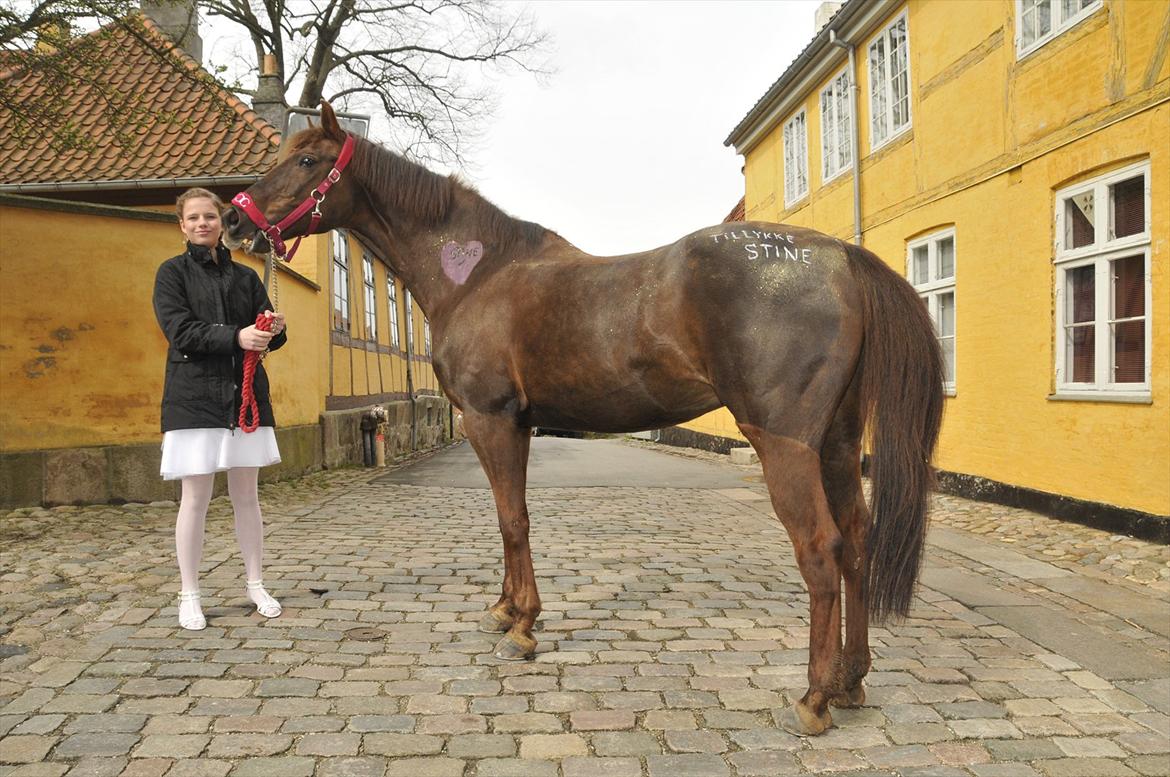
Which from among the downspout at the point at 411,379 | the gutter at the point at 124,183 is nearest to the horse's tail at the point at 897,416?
the gutter at the point at 124,183

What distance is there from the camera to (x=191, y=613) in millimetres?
3732

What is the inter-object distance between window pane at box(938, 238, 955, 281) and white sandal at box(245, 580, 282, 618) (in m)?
8.89

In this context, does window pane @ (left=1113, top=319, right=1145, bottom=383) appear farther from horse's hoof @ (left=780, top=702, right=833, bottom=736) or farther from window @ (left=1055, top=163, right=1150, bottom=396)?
horse's hoof @ (left=780, top=702, right=833, bottom=736)

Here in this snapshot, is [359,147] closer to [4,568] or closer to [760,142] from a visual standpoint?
[4,568]

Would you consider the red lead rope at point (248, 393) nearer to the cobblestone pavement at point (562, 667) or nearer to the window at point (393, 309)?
the cobblestone pavement at point (562, 667)

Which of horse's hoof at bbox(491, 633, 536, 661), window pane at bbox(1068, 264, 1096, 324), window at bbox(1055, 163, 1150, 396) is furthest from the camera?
window pane at bbox(1068, 264, 1096, 324)

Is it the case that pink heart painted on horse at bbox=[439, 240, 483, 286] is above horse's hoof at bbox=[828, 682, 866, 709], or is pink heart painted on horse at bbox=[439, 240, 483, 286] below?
above

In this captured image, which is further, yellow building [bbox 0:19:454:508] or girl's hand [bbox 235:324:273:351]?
yellow building [bbox 0:19:454:508]

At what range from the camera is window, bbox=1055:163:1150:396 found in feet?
21.9

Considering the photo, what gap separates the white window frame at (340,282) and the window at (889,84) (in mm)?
9081

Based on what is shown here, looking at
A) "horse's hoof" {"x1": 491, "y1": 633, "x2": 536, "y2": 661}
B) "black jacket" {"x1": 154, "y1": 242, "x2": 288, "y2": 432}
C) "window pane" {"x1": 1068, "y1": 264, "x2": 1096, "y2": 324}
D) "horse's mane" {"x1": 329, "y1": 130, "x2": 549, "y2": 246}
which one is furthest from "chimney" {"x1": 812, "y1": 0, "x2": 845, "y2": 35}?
"horse's hoof" {"x1": 491, "y1": 633, "x2": 536, "y2": 661}

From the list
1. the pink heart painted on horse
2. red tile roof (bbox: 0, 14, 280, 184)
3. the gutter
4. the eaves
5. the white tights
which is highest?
the eaves

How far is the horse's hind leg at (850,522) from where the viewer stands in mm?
2805

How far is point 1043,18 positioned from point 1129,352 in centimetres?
370
